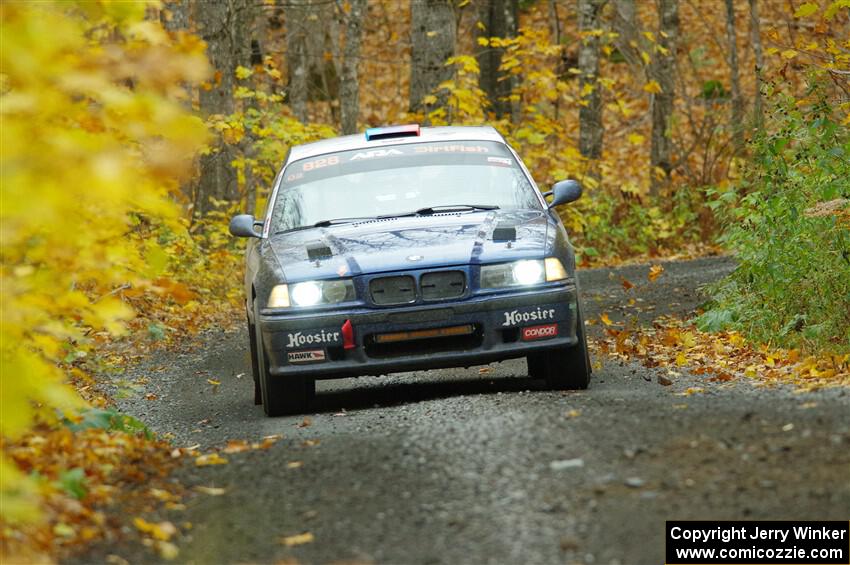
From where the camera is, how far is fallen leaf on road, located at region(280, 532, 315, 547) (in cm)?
500

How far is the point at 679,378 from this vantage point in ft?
29.6

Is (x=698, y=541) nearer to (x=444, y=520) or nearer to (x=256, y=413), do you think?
(x=444, y=520)

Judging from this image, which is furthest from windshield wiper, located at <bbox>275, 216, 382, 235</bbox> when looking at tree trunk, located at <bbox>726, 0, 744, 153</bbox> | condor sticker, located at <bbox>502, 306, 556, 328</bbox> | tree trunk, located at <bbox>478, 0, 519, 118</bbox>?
tree trunk, located at <bbox>478, 0, 519, 118</bbox>

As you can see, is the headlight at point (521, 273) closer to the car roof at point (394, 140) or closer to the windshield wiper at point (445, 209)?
the windshield wiper at point (445, 209)

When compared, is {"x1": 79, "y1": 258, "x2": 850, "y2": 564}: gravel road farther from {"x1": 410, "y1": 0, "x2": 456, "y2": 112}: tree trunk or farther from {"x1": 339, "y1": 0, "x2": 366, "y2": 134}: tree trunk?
{"x1": 339, "y1": 0, "x2": 366, "y2": 134}: tree trunk

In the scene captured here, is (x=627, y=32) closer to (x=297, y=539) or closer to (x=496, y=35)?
(x=496, y=35)

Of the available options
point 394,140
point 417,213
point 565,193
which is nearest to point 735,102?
point 394,140

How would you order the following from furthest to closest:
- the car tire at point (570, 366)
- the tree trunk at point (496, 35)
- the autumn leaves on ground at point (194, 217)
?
the tree trunk at point (496, 35) → the car tire at point (570, 366) → the autumn leaves on ground at point (194, 217)

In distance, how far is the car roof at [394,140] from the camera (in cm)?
1012

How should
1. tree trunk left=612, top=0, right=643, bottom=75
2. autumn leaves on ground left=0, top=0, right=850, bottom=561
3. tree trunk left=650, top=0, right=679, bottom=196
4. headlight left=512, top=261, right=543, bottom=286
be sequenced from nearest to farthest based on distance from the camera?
autumn leaves on ground left=0, top=0, right=850, bottom=561
headlight left=512, top=261, right=543, bottom=286
tree trunk left=650, top=0, right=679, bottom=196
tree trunk left=612, top=0, right=643, bottom=75

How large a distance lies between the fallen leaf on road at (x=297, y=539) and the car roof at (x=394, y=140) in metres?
5.39

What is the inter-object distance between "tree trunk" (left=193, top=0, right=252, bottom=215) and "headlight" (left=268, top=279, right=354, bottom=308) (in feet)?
34.2

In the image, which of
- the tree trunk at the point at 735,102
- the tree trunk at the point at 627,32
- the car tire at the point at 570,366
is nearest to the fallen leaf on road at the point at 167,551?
the car tire at the point at 570,366

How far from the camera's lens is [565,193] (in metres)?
9.33
